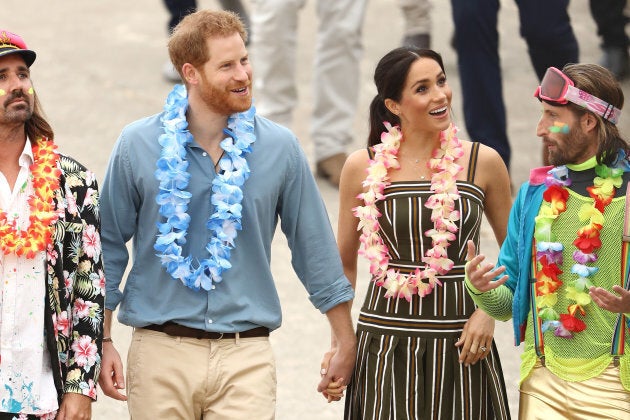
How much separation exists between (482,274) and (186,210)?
1.11 meters

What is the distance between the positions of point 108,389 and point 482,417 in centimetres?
141

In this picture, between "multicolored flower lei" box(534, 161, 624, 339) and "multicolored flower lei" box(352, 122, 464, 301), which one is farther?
"multicolored flower lei" box(352, 122, 464, 301)

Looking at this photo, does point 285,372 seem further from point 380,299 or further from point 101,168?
point 101,168

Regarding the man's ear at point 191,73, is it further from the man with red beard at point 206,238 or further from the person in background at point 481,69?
the person in background at point 481,69

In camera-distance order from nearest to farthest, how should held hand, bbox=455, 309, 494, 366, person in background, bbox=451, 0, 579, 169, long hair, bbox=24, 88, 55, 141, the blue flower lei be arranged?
long hair, bbox=24, 88, 55, 141 < the blue flower lei < held hand, bbox=455, 309, 494, 366 < person in background, bbox=451, 0, 579, 169

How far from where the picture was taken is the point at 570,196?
192 inches

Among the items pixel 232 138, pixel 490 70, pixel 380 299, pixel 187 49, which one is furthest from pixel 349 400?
pixel 490 70

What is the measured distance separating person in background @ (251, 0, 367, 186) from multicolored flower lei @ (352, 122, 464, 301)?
11.7ft

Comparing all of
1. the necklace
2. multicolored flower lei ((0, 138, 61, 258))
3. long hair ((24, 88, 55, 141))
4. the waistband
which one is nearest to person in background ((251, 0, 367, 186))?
the necklace

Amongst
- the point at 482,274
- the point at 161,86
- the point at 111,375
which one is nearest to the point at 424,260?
the point at 482,274

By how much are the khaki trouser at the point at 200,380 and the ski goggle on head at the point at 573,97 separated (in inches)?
55.3

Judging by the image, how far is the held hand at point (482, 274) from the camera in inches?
188

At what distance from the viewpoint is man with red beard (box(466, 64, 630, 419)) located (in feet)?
15.6

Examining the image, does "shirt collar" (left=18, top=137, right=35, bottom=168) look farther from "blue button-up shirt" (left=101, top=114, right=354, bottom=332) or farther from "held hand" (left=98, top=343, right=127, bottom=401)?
"held hand" (left=98, top=343, right=127, bottom=401)
